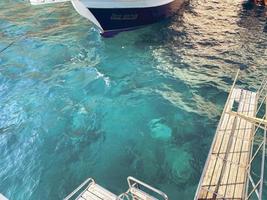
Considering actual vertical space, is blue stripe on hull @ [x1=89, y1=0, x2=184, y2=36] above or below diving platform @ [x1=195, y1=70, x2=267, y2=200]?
above

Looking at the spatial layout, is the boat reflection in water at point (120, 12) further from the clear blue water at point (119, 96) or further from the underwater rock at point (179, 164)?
the underwater rock at point (179, 164)

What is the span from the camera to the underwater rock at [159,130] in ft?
34.4

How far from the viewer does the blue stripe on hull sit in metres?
15.9

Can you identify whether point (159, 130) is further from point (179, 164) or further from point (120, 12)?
point (120, 12)

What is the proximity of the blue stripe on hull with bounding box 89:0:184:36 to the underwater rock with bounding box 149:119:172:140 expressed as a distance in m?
7.72

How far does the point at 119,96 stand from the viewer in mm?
12742

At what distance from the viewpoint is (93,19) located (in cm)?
1628

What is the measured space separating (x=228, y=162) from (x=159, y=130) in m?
3.58

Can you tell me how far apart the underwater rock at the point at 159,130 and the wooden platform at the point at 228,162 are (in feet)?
7.48

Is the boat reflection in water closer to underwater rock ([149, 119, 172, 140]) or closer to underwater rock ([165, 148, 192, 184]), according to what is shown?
underwater rock ([149, 119, 172, 140])

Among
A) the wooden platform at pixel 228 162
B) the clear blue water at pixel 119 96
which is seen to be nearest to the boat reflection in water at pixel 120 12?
the clear blue water at pixel 119 96

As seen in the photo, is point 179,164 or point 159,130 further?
point 159,130

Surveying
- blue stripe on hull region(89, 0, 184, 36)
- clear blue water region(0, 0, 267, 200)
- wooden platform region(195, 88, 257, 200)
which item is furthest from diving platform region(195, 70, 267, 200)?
blue stripe on hull region(89, 0, 184, 36)

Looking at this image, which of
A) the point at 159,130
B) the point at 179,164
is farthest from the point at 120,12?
the point at 179,164
